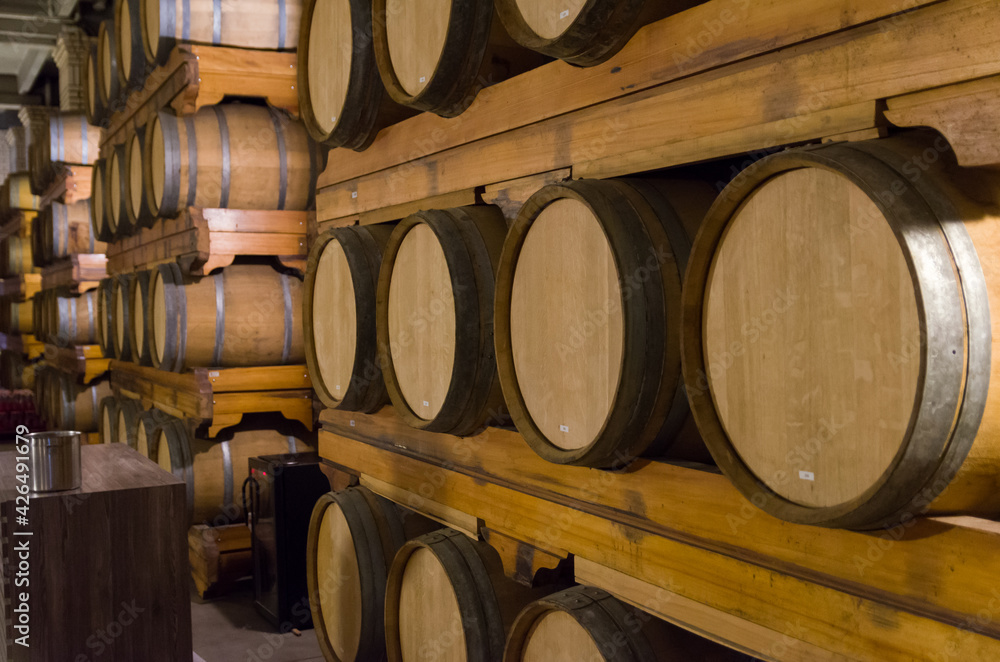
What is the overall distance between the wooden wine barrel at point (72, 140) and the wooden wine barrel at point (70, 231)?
0.54 meters

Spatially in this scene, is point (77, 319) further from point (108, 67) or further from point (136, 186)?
point (136, 186)

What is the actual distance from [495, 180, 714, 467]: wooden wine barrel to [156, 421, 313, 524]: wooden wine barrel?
3.85m

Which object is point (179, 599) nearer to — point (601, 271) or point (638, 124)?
point (601, 271)

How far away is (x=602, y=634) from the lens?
2.29 metres

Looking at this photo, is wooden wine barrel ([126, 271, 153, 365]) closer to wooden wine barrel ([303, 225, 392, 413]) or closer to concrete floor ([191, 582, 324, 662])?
concrete floor ([191, 582, 324, 662])

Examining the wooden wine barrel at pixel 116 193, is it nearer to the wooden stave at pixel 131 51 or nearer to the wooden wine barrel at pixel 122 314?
the wooden wine barrel at pixel 122 314

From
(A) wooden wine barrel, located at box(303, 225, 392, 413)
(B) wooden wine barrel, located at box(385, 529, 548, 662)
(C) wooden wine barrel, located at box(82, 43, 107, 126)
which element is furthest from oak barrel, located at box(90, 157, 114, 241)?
(B) wooden wine barrel, located at box(385, 529, 548, 662)

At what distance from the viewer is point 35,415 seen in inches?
516

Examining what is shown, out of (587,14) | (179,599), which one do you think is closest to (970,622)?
(587,14)

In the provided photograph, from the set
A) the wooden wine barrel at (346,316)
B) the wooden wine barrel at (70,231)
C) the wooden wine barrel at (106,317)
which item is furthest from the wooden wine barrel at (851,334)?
the wooden wine barrel at (70,231)

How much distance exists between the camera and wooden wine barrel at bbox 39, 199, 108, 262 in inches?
422

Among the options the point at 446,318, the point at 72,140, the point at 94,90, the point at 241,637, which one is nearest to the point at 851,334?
the point at 446,318

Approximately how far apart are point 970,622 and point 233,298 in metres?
5.02

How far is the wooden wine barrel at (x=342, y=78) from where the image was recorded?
139 inches
